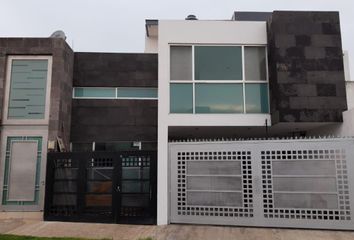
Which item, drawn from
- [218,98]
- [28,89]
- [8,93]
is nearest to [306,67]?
[218,98]

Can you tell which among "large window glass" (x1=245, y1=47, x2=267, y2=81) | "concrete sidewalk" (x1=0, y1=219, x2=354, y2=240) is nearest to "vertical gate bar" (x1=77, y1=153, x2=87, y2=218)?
"concrete sidewalk" (x1=0, y1=219, x2=354, y2=240)

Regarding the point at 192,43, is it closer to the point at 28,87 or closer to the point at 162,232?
the point at 162,232

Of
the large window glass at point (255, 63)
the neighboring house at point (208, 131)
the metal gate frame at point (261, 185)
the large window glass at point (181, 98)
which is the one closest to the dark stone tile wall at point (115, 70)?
the neighboring house at point (208, 131)

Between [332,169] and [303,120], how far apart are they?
4.92 feet

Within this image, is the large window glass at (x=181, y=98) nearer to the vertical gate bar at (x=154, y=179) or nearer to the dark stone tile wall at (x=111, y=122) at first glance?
the vertical gate bar at (x=154, y=179)

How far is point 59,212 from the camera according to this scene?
8.81m

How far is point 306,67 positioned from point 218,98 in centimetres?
258

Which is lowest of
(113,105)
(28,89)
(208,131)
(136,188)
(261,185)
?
(136,188)

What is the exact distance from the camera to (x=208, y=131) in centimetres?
1013

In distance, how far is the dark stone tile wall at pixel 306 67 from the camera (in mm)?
8523

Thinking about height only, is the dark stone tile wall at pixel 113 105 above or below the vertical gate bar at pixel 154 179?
above

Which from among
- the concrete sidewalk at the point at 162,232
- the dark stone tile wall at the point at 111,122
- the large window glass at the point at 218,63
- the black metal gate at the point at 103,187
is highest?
the large window glass at the point at 218,63

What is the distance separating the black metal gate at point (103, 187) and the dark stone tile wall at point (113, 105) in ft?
7.31

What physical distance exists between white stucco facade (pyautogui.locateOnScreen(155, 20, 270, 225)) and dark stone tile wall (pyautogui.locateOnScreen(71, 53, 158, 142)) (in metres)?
2.45
